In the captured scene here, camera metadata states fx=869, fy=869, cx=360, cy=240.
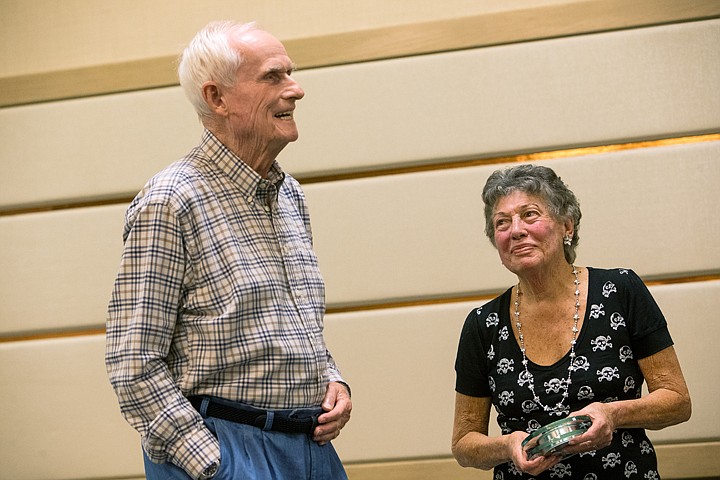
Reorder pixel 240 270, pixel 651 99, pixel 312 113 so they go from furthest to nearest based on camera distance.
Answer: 1. pixel 312 113
2. pixel 651 99
3. pixel 240 270

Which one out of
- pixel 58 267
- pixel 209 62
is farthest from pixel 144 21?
pixel 209 62

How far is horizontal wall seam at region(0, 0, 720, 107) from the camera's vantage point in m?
2.97

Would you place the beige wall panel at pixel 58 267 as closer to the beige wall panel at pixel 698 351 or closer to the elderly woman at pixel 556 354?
the elderly woman at pixel 556 354

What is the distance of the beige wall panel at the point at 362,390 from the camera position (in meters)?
2.93

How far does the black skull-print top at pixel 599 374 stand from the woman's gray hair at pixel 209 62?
91 centimetres

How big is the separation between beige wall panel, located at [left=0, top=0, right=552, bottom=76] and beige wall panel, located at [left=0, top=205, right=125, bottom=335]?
59 cm

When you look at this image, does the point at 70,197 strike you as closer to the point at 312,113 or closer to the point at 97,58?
the point at 97,58

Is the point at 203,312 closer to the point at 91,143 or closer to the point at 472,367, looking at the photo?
the point at 472,367

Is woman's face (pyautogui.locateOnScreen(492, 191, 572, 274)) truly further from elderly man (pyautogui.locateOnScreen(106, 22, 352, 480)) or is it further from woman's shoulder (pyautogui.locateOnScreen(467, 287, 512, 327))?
elderly man (pyautogui.locateOnScreen(106, 22, 352, 480))

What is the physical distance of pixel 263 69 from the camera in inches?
70.4

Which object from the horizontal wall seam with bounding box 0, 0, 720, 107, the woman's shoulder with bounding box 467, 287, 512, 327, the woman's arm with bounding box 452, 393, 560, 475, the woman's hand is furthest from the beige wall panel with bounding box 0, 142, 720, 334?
the woman's hand

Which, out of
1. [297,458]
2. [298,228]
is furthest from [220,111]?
[297,458]

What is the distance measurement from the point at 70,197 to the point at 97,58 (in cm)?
Answer: 54

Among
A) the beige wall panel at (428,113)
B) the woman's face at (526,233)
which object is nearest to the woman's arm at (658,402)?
the woman's face at (526,233)
